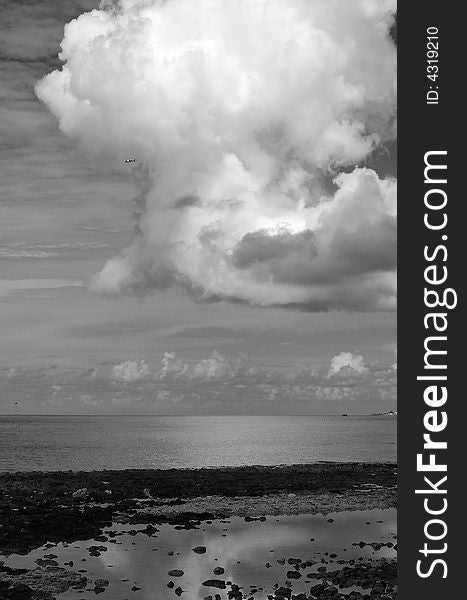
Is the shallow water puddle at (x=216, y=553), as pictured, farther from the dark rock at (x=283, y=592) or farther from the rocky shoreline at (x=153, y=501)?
the rocky shoreline at (x=153, y=501)

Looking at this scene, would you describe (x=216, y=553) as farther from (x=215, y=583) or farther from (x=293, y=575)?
(x=293, y=575)

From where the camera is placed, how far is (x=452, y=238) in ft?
50.0

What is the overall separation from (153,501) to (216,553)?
19.5 meters

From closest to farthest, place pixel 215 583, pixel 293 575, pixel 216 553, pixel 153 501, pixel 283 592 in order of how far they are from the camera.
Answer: pixel 283 592, pixel 215 583, pixel 293 575, pixel 216 553, pixel 153 501

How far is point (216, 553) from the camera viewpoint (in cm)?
3538

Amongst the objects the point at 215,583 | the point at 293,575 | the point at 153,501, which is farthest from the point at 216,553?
the point at 153,501

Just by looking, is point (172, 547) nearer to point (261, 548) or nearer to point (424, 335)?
point (261, 548)

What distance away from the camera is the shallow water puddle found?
29469 millimetres

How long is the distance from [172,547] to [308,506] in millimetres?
17331

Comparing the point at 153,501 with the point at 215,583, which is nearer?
the point at 215,583

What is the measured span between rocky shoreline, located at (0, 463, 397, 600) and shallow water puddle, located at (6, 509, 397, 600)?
140cm

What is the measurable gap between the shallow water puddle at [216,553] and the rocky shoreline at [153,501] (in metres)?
1.40

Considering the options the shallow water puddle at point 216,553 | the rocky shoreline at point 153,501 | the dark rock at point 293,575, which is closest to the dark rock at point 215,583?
the shallow water puddle at point 216,553

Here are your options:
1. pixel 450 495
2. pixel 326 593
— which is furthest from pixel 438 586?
pixel 326 593
